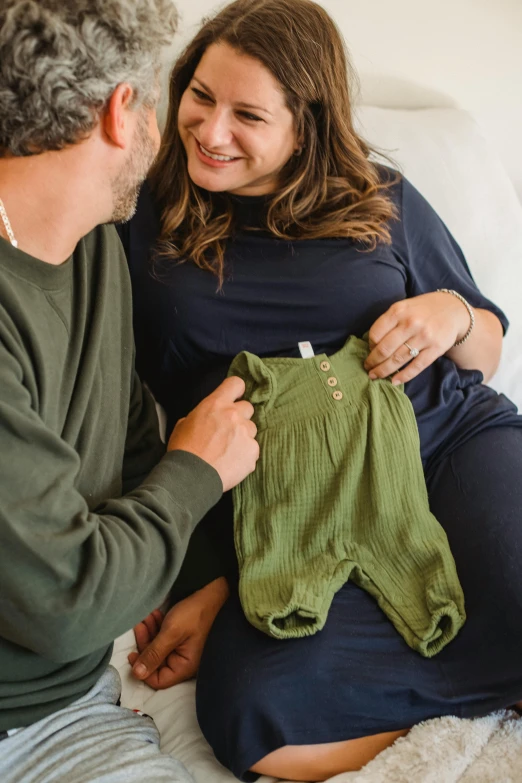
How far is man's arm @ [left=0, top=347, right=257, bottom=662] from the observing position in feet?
2.68

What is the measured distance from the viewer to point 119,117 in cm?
91

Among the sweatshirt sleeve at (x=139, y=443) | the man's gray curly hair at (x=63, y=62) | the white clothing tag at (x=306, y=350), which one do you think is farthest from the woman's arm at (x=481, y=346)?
the man's gray curly hair at (x=63, y=62)

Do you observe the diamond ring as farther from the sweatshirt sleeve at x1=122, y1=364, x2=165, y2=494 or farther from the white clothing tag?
the sweatshirt sleeve at x1=122, y1=364, x2=165, y2=494

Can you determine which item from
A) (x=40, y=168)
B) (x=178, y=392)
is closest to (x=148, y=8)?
(x=40, y=168)

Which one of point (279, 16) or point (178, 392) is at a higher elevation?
point (279, 16)

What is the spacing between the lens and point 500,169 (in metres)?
1.80

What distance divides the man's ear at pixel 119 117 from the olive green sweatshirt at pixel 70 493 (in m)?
0.17

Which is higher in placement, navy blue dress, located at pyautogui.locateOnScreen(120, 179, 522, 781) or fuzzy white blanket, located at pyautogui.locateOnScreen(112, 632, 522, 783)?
navy blue dress, located at pyautogui.locateOnScreen(120, 179, 522, 781)

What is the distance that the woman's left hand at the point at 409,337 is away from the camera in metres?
1.27

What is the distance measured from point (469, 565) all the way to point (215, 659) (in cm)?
39

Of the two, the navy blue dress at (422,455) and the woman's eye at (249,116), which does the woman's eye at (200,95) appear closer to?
the woman's eye at (249,116)

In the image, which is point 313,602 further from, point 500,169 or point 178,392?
point 500,169

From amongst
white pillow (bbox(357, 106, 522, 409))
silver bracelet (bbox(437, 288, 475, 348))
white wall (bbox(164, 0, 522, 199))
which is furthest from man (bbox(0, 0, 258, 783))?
white wall (bbox(164, 0, 522, 199))

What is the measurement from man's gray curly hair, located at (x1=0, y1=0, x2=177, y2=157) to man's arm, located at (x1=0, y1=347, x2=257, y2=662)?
0.25 metres
